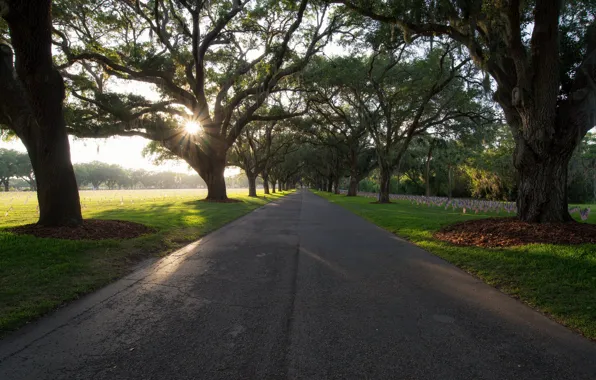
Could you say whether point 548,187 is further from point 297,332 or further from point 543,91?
point 297,332

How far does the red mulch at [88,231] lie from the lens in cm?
748

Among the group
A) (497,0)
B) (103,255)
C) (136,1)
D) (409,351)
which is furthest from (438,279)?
(136,1)

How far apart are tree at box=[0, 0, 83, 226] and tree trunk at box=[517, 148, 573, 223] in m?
12.5

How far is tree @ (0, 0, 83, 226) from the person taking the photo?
285 inches

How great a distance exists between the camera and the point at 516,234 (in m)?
7.67

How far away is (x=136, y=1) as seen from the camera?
14.8m

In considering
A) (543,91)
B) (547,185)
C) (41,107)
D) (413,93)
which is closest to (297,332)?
(547,185)

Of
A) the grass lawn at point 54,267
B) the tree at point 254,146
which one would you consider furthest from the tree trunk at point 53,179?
the tree at point 254,146

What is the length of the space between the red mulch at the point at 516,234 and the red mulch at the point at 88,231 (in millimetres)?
8860

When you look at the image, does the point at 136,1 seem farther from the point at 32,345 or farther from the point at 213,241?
the point at 32,345

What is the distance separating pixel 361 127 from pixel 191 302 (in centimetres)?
2980

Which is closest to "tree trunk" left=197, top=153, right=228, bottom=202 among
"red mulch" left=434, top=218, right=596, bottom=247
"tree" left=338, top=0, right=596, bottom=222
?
"red mulch" left=434, top=218, right=596, bottom=247

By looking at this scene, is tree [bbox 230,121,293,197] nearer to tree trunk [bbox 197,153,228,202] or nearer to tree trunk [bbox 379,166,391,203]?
tree trunk [bbox 197,153,228,202]

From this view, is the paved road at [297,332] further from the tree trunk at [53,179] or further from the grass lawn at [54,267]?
the tree trunk at [53,179]
